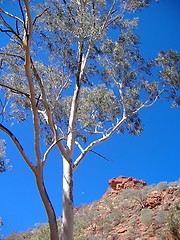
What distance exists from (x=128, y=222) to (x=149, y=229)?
1.62m

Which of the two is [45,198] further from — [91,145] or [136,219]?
[136,219]

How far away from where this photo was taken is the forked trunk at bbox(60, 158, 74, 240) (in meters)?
7.78

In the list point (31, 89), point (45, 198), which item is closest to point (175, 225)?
point (45, 198)

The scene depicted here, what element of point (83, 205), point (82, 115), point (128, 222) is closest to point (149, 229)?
point (128, 222)

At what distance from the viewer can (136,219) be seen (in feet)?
47.3

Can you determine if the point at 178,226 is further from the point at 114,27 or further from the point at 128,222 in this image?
the point at 114,27

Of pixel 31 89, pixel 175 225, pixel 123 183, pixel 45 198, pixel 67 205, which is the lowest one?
pixel 45 198

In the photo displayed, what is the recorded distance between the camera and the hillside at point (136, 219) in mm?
12336

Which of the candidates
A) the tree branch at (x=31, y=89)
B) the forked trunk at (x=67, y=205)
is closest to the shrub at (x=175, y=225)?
the forked trunk at (x=67, y=205)

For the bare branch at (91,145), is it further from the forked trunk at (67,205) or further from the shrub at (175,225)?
the shrub at (175,225)

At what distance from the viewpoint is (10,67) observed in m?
10.6

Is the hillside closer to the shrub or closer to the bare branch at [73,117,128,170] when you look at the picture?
the shrub

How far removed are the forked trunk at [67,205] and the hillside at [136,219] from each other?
14.2ft

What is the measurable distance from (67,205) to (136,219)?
700 centimetres
